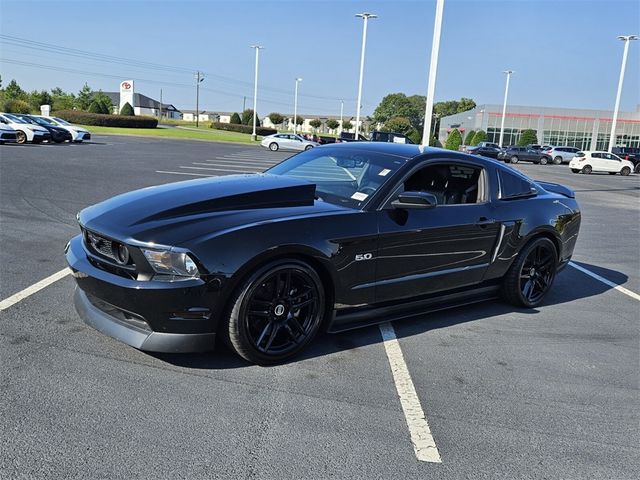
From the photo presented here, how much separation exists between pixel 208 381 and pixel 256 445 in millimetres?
753

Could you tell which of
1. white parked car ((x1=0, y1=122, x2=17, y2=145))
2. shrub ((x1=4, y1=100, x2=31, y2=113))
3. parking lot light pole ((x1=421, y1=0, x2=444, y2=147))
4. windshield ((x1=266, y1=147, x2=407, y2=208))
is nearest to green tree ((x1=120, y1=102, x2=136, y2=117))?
shrub ((x1=4, y1=100, x2=31, y2=113))

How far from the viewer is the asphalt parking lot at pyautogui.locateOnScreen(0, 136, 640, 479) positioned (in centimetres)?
263

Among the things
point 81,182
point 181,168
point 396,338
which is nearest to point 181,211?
point 396,338

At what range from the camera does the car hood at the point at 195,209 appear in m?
3.35

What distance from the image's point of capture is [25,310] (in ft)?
14.2

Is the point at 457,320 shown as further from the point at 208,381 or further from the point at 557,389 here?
the point at 208,381

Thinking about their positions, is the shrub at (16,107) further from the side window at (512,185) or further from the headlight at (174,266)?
the headlight at (174,266)

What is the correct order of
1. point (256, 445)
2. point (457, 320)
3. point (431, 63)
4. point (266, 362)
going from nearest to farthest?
point (256, 445)
point (266, 362)
point (457, 320)
point (431, 63)

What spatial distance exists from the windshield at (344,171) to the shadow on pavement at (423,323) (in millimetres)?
1083

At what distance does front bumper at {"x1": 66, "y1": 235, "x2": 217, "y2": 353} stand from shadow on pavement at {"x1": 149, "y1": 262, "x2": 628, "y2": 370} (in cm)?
31

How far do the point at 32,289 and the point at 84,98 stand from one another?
104 meters

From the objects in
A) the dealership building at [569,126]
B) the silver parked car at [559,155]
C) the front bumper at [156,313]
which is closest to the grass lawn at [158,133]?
the silver parked car at [559,155]

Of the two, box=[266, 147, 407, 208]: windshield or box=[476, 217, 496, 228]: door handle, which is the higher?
box=[266, 147, 407, 208]: windshield

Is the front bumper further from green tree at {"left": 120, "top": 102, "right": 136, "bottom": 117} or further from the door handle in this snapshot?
green tree at {"left": 120, "top": 102, "right": 136, "bottom": 117}
